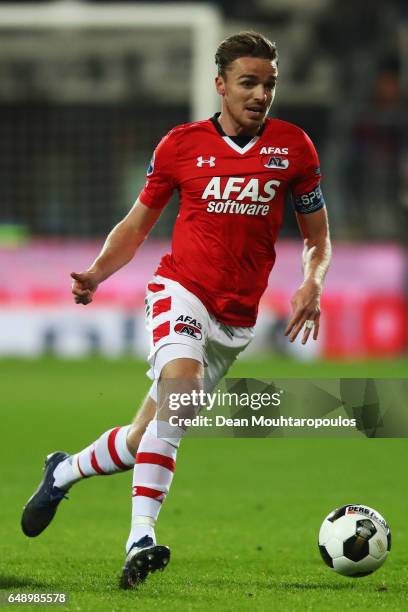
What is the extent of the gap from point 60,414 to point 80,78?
11.2 meters

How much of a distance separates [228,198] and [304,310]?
0.55m

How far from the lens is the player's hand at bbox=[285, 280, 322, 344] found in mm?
4699

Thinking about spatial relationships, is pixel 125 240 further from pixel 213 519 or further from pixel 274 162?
pixel 213 519

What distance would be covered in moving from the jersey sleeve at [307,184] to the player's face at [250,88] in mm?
229

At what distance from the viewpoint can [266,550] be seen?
18.6 feet

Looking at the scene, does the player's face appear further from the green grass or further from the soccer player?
the green grass

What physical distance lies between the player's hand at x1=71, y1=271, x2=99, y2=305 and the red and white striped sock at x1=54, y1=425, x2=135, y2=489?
0.64 m

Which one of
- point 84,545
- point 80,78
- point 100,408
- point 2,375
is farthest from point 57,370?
point 84,545

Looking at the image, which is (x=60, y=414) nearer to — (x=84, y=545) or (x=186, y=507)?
(x=186, y=507)

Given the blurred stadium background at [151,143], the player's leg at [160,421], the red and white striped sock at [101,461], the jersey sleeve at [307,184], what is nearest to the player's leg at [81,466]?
the red and white striped sock at [101,461]

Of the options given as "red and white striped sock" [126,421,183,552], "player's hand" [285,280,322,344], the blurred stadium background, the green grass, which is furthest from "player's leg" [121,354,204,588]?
the blurred stadium background

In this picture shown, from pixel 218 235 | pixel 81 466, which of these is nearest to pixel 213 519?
pixel 81 466

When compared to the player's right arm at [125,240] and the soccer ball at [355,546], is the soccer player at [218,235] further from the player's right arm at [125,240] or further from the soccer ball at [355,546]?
the soccer ball at [355,546]

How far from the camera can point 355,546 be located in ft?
15.8
